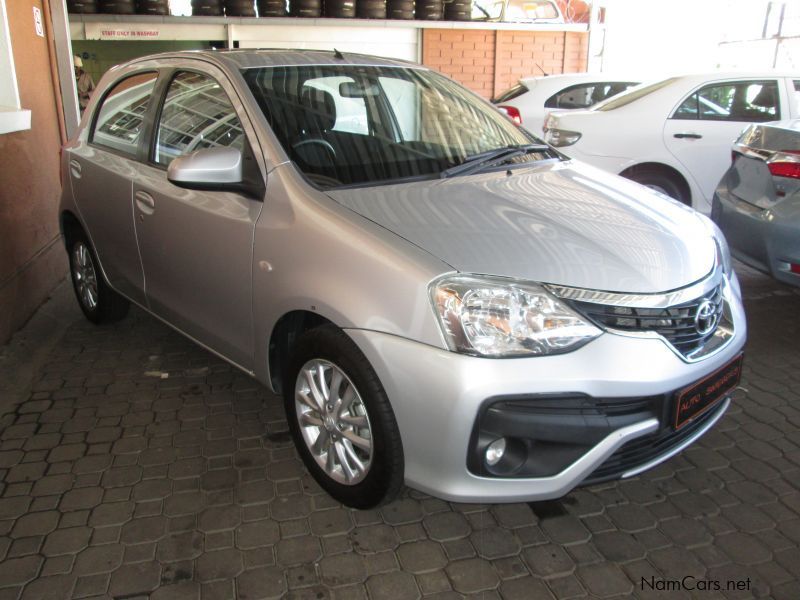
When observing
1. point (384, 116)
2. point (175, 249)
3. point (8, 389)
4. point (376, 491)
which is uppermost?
point (384, 116)

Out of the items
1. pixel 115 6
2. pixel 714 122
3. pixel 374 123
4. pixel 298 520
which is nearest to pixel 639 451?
pixel 298 520

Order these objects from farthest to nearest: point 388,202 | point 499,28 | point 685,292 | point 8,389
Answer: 1. point 499,28
2. point 8,389
3. point 388,202
4. point 685,292

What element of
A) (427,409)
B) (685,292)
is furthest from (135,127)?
(685,292)

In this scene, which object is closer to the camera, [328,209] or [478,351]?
[478,351]

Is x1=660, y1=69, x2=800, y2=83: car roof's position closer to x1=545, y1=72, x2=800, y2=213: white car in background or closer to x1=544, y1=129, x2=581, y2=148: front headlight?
x1=545, y1=72, x2=800, y2=213: white car in background

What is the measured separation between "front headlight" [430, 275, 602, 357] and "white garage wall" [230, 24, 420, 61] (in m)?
10.8

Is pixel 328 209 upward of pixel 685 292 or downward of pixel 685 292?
upward

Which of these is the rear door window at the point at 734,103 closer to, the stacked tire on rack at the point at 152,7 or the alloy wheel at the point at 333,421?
the alloy wheel at the point at 333,421

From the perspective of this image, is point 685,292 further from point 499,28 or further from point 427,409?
point 499,28

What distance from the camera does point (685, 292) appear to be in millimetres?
2398

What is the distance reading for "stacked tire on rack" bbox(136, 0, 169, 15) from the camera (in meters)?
11.7

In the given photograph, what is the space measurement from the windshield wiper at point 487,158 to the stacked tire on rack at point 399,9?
9905mm

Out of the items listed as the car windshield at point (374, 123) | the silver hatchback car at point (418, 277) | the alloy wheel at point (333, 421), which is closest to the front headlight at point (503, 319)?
the silver hatchback car at point (418, 277)

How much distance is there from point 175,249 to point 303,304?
1.03 m
